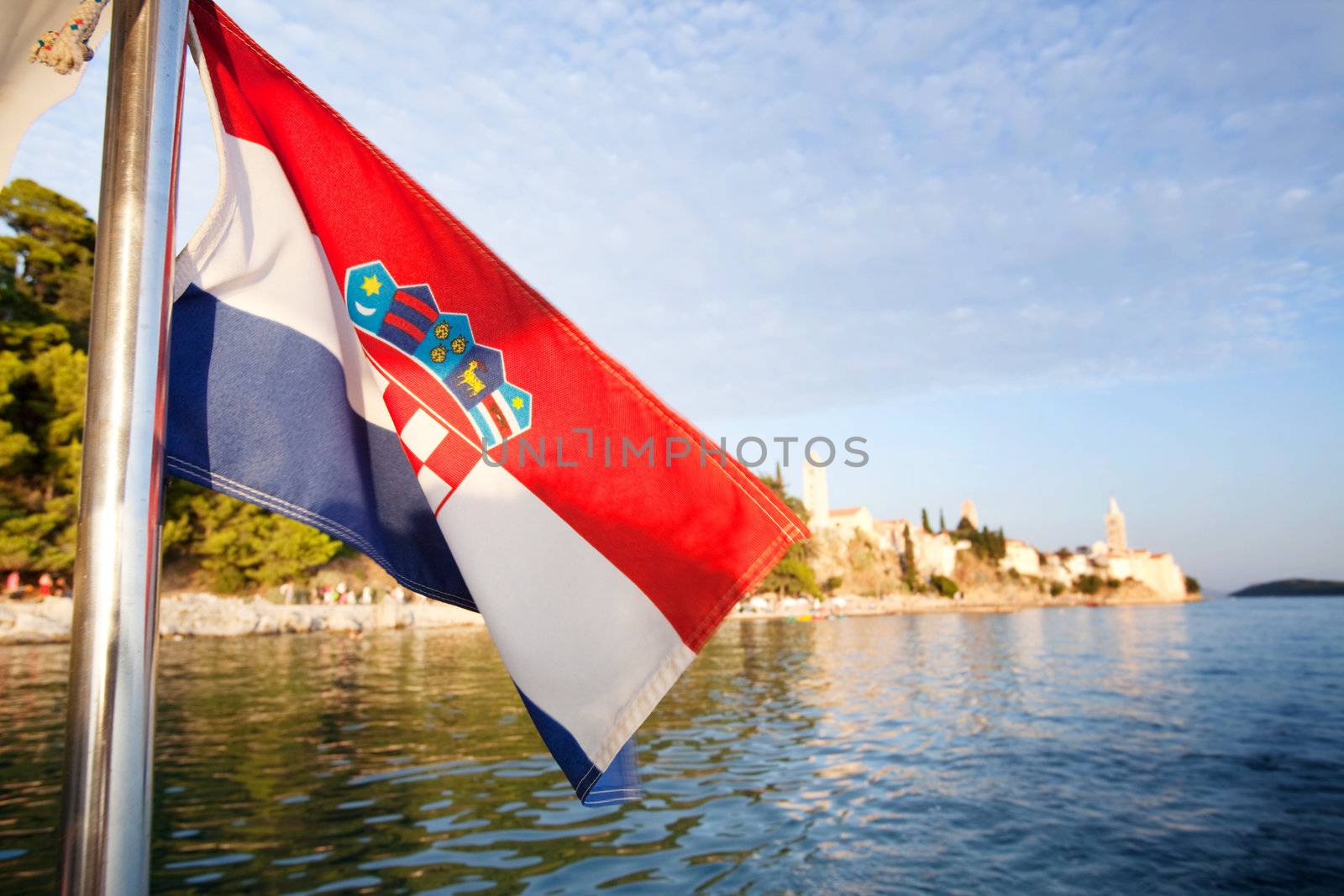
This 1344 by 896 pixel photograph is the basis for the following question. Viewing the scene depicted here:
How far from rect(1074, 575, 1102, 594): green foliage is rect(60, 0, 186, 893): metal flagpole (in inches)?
7205

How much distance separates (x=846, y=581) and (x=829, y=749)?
323 feet

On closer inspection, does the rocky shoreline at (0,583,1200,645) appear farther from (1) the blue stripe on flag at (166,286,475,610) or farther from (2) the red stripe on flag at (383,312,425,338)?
(2) the red stripe on flag at (383,312,425,338)

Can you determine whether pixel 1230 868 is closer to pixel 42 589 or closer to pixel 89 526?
pixel 89 526

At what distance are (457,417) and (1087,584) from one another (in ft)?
607

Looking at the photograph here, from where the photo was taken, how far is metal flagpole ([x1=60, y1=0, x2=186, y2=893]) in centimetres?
140

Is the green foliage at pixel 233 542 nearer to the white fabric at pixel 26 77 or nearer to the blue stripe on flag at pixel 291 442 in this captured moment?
the blue stripe on flag at pixel 291 442

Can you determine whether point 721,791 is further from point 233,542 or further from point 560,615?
point 233,542

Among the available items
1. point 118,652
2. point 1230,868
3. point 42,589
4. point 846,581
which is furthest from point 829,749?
point 846,581

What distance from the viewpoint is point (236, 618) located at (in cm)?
3036

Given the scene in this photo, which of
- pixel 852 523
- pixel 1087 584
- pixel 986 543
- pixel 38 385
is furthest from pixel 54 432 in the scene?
pixel 1087 584

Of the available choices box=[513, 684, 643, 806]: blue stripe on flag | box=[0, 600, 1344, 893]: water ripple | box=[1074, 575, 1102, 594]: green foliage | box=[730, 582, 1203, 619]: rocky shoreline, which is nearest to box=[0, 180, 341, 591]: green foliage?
box=[0, 600, 1344, 893]: water ripple

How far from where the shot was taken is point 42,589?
27.4m

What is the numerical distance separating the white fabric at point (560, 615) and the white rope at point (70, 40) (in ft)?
4.17

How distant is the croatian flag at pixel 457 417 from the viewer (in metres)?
2.24
